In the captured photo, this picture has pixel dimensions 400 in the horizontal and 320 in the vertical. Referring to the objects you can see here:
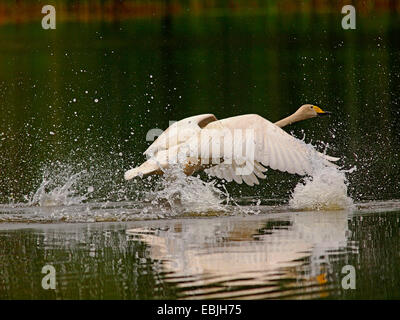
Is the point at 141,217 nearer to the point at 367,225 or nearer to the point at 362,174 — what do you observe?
the point at 367,225

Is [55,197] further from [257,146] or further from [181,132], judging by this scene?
[257,146]

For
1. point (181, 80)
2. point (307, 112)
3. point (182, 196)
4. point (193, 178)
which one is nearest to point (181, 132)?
point (193, 178)

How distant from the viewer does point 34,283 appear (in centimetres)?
769

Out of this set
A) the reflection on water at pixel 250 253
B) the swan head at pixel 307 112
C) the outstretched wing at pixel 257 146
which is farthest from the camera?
the swan head at pixel 307 112

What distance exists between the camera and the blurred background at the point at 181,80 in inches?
657

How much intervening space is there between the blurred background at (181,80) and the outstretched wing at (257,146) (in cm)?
210

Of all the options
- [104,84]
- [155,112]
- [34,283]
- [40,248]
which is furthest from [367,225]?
[104,84]

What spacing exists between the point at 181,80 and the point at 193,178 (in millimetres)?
16451

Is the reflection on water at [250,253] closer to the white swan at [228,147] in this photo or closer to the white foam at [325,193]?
the white foam at [325,193]

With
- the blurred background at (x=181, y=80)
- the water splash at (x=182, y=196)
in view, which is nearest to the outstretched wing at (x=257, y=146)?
the water splash at (x=182, y=196)

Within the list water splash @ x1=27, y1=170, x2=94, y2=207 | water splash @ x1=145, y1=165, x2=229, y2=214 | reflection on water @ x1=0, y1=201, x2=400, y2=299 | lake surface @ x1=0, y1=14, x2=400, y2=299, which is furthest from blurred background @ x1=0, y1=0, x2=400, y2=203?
reflection on water @ x1=0, y1=201, x2=400, y2=299

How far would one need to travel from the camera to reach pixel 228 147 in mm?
11711

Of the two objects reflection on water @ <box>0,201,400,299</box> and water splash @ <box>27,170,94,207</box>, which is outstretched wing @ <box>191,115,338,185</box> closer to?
reflection on water @ <box>0,201,400,299</box>

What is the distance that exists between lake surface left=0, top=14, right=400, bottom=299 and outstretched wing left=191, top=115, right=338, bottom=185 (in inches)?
24.0
